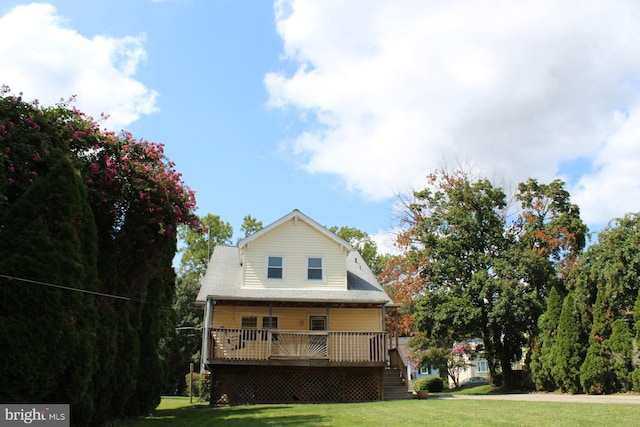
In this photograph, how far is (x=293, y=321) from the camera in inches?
861

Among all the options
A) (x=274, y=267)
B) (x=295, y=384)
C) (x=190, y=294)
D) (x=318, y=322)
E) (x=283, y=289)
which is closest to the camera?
(x=295, y=384)

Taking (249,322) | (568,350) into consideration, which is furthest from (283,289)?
(568,350)

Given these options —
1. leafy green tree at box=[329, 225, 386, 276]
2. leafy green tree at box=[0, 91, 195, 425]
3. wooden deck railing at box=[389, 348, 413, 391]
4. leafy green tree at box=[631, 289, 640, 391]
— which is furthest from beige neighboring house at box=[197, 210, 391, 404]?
leafy green tree at box=[329, 225, 386, 276]

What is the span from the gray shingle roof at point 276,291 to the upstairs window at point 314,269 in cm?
76

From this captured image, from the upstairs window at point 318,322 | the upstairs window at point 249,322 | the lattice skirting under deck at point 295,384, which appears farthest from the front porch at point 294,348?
the upstairs window at point 318,322

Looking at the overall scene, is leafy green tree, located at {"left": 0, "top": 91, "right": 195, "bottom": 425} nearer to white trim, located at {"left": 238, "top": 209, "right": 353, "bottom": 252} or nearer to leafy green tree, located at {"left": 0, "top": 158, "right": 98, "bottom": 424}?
leafy green tree, located at {"left": 0, "top": 158, "right": 98, "bottom": 424}

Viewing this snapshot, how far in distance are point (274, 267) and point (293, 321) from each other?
Result: 7.97 ft

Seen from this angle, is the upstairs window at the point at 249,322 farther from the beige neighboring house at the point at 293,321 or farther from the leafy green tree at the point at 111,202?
the leafy green tree at the point at 111,202

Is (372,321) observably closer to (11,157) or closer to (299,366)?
(299,366)

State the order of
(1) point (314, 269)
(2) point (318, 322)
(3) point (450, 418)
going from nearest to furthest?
(3) point (450, 418) → (1) point (314, 269) → (2) point (318, 322)

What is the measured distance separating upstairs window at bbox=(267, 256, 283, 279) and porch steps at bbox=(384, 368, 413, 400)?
19.5 ft

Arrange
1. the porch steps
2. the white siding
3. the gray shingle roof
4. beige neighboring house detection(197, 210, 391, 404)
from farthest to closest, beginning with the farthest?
the white siding → the gray shingle roof → the porch steps → beige neighboring house detection(197, 210, 391, 404)

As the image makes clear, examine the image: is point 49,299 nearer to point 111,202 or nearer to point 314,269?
point 111,202

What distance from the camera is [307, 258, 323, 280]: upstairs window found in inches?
856
